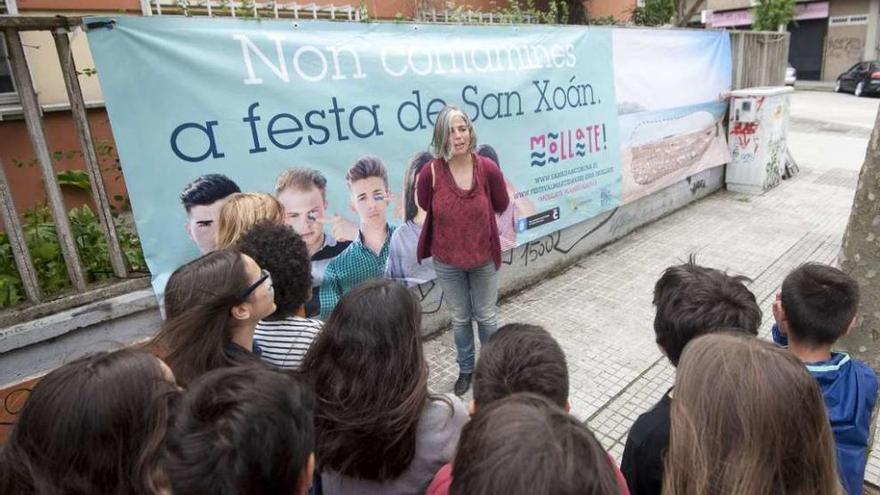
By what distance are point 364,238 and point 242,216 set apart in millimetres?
1171

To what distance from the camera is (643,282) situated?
4.77 m

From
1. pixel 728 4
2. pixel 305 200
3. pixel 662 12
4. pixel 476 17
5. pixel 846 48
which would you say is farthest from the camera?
pixel 728 4

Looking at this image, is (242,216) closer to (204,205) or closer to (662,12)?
(204,205)

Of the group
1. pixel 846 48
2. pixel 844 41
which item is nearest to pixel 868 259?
pixel 846 48

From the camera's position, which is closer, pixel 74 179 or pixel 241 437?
pixel 241 437

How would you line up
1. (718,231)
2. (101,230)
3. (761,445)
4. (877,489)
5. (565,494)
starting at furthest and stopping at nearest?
(718,231) < (101,230) < (877,489) < (761,445) < (565,494)

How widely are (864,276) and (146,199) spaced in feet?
10.1

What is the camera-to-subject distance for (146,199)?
2660 millimetres

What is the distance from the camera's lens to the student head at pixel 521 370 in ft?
4.77

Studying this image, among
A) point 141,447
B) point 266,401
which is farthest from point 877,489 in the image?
point 141,447

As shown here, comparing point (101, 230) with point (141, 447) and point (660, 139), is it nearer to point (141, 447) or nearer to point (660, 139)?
point (141, 447)

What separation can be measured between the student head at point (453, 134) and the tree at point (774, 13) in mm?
26287

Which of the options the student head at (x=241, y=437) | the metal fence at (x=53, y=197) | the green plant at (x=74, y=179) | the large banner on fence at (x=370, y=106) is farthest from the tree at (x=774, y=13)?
the student head at (x=241, y=437)

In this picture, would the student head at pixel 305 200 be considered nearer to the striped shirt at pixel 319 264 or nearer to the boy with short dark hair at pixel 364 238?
the striped shirt at pixel 319 264
